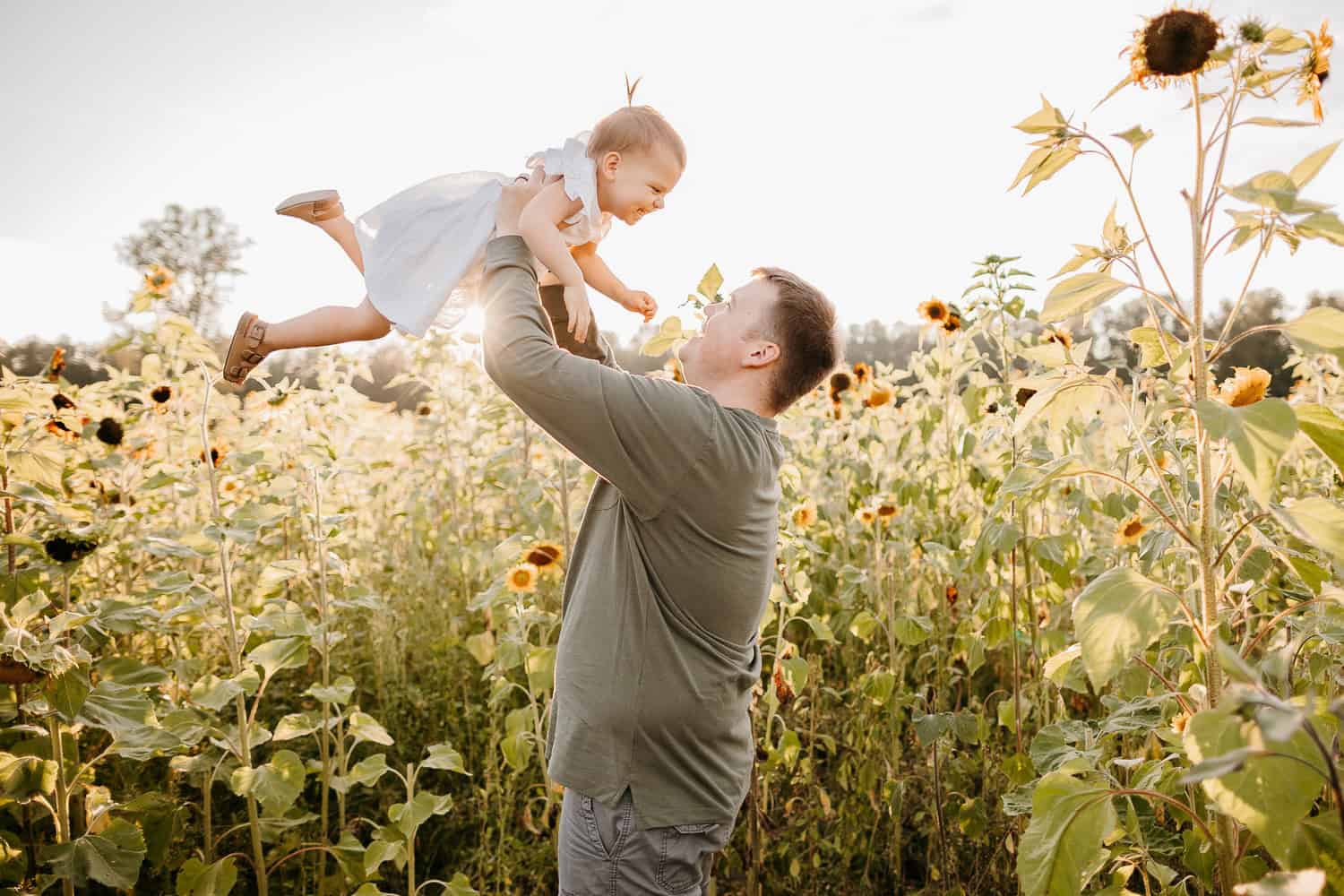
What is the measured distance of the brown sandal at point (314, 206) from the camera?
231cm

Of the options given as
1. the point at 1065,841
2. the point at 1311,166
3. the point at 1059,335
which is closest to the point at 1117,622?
the point at 1065,841

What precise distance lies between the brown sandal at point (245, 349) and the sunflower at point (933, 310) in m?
3.13

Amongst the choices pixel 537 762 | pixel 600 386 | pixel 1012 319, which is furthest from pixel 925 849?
pixel 600 386

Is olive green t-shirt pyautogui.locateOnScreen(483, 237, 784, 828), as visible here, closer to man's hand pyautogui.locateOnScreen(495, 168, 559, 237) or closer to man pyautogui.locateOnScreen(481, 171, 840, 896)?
man pyautogui.locateOnScreen(481, 171, 840, 896)

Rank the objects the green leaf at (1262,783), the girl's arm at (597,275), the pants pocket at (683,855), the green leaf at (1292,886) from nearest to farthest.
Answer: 1. the green leaf at (1292,886)
2. the green leaf at (1262,783)
3. the pants pocket at (683,855)
4. the girl's arm at (597,275)

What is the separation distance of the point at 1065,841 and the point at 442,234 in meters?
1.87

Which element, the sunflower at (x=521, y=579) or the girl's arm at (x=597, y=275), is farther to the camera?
the sunflower at (x=521, y=579)

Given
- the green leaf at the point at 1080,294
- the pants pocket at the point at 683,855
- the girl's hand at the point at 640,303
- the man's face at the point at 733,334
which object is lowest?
the pants pocket at the point at 683,855

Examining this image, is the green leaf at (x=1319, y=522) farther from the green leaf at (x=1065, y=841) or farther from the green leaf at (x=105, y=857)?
the green leaf at (x=105, y=857)

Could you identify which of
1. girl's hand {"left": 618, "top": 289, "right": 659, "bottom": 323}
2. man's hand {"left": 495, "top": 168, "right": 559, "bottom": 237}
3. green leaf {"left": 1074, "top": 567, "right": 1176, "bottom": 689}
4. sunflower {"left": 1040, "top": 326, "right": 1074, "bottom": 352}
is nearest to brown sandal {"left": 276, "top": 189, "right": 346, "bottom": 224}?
man's hand {"left": 495, "top": 168, "right": 559, "bottom": 237}

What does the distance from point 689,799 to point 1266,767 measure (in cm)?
94

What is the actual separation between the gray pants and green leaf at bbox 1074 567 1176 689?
813mm

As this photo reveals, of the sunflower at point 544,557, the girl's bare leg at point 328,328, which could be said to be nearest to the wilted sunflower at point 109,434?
the girl's bare leg at point 328,328

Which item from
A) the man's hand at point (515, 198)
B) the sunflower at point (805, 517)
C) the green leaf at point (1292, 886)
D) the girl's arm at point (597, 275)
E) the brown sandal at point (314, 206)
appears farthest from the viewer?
the sunflower at point (805, 517)
